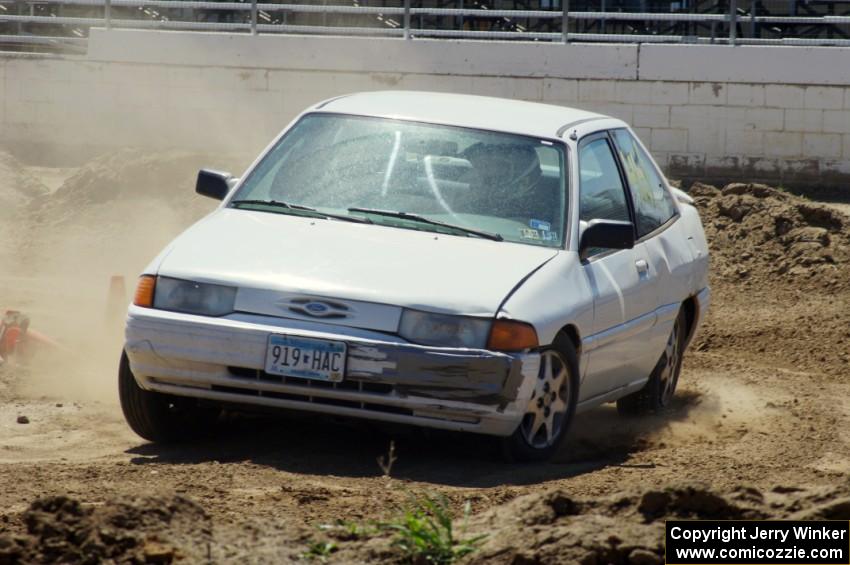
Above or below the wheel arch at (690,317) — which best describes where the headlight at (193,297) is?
above

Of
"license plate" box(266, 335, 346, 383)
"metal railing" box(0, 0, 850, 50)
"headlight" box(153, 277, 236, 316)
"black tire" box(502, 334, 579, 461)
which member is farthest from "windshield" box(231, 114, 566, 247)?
"metal railing" box(0, 0, 850, 50)

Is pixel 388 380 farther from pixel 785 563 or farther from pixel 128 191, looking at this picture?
pixel 128 191

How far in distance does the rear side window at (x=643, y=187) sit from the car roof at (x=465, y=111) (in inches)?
12.3

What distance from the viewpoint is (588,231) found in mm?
7344


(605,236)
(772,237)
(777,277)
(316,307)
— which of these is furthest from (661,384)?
(772,237)

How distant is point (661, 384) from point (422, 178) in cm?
203

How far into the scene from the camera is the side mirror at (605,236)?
7.32 meters

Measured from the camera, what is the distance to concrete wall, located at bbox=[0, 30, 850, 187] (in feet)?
57.1

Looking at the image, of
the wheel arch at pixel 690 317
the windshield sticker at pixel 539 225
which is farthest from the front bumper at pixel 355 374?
the wheel arch at pixel 690 317

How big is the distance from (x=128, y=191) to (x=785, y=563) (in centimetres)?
1210

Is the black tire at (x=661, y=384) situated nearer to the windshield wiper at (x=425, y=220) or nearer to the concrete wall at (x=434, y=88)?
the windshield wiper at (x=425, y=220)

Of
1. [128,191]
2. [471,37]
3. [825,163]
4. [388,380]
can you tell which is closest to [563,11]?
[471,37]

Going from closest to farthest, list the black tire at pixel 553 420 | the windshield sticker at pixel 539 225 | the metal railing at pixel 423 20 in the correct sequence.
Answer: the black tire at pixel 553 420, the windshield sticker at pixel 539 225, the metal railing at pixel 423 20

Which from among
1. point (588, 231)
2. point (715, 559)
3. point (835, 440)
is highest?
point (588, 231)
